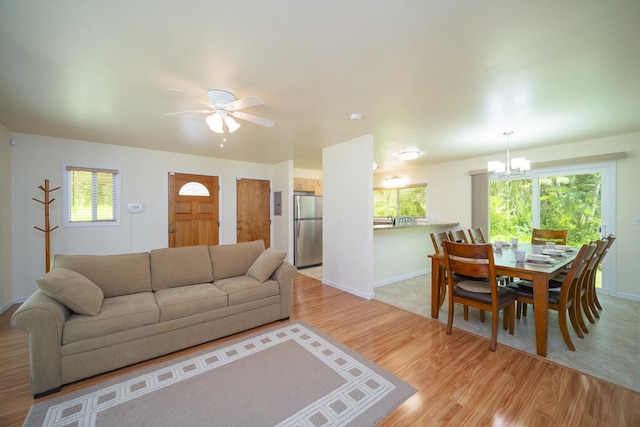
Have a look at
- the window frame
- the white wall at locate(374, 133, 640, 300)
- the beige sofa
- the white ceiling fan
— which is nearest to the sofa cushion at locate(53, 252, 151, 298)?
the beige sofa

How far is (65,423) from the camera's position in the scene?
1518 millimetres

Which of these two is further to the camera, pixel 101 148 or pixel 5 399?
pixel 101 148

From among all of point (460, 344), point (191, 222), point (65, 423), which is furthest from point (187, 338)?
point (191, 222)

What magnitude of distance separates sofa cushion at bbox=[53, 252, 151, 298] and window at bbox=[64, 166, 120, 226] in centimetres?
211

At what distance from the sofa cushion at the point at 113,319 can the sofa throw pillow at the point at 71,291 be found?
0.22ft

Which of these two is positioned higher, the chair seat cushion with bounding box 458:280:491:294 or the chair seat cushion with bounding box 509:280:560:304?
the chair seat cushion with bounding box 458:280:491:294

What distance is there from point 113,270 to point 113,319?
692 millimetres

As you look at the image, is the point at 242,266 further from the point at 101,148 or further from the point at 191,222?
the point at 101,148

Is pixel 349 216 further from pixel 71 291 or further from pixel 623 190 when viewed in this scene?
pixel 623 190

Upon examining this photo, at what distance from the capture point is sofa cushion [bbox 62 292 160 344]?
186 cm

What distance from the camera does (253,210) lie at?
5766 millimetres

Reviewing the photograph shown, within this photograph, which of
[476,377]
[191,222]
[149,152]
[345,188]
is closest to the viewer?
[476,377]

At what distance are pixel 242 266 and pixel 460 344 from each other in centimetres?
253

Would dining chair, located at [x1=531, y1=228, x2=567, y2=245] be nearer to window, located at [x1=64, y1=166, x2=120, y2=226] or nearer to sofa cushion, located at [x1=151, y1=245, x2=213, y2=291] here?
sofa cushion, located at [x1=151, y1=245, x2=213, y2=291]
